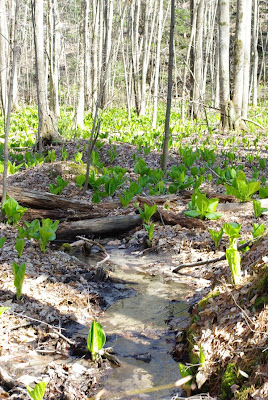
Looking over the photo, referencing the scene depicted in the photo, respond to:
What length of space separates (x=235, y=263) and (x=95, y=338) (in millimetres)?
983

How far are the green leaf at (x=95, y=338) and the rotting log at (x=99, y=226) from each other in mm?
2421

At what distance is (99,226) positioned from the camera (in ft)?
16.2

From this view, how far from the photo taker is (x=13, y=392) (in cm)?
217

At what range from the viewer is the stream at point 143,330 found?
7.73 ft

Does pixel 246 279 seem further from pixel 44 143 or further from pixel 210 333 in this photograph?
pixel 44 143

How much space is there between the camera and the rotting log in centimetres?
481

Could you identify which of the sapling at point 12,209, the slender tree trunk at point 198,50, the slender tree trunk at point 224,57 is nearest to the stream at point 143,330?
the sapling at point 12,209

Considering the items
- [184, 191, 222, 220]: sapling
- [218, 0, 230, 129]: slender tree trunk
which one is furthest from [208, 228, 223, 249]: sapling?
[218, 0, 230, 129]: slender tree trunk

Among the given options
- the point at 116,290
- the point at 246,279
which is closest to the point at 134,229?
the point at 116,290

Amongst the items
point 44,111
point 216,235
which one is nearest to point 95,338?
point 216,235

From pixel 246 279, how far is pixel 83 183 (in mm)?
4398

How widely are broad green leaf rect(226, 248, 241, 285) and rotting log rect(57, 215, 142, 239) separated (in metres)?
2.46

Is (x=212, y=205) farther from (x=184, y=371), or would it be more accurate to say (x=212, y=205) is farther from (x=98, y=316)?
(x=184, y=371)

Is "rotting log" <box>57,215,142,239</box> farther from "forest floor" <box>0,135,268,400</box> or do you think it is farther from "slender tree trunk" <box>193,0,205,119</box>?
"slender tree trunk" <box>193,0,205,119</box>
